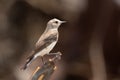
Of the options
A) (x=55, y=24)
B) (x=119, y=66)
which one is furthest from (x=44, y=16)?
(x=55, y=24)

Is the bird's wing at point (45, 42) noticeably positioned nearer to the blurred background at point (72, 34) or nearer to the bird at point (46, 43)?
the bird at point (46, 43)

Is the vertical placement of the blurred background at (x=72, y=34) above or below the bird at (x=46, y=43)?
below

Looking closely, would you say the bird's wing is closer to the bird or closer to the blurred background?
the bird

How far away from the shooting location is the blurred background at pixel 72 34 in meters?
3.50

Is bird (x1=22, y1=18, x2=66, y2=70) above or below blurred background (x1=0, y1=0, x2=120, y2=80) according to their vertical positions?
above

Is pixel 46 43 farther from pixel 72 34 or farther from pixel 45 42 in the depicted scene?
pixel 72 34

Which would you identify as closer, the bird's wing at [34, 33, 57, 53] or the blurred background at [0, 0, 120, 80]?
the bird's wing at [34, 33, 57, 53]

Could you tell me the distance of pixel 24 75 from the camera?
3.16 meters

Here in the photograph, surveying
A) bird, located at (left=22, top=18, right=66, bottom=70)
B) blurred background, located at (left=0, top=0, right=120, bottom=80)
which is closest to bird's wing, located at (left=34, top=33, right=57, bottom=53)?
bird, located at (left=22, top=18, right=66, bottom=70)

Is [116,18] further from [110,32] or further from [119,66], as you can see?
[119,66]

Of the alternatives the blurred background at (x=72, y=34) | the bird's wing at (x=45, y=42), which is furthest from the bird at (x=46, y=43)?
the blurred background at (x=72, y=34)

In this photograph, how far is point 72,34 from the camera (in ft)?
11.8

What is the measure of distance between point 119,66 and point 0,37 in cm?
85

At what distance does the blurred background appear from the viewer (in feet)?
11.5
